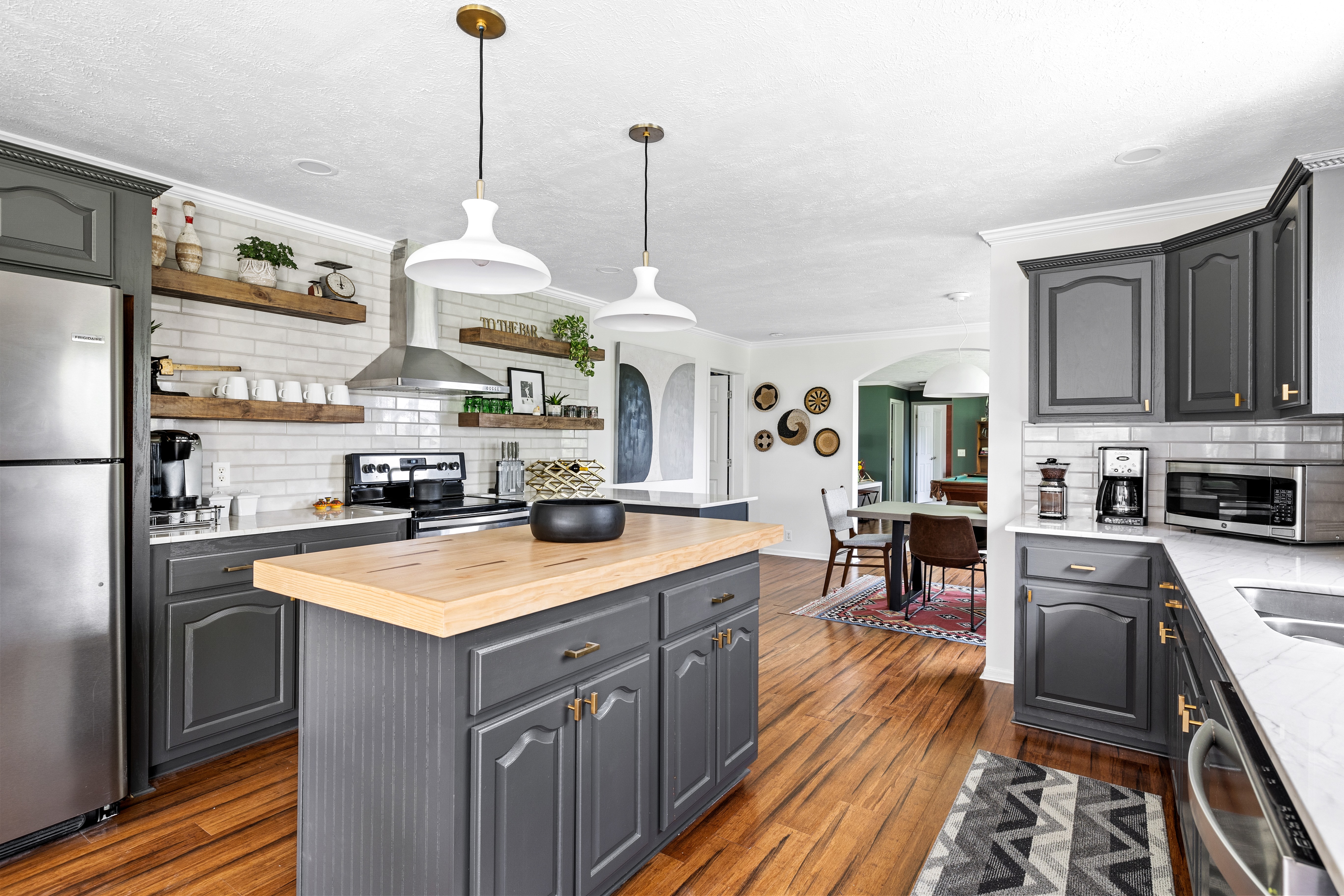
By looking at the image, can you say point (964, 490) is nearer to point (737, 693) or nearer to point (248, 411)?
point (737, 693)

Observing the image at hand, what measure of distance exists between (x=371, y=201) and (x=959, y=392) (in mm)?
4501

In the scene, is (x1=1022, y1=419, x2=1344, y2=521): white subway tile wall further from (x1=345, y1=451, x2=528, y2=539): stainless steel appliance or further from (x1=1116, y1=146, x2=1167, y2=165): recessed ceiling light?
(x1=345, y1=451, x2=528, y2=539): stainless steel appliance

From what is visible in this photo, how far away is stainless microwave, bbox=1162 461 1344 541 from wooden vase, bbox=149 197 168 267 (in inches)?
175

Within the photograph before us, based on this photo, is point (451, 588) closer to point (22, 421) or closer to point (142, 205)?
point (22, 421)

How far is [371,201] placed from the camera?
3395 mm

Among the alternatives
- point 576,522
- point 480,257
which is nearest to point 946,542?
point 576,522

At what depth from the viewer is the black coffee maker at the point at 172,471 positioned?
2906mm

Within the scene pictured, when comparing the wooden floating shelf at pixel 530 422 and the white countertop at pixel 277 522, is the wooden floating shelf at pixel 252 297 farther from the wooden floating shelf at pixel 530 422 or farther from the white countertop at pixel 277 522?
the white countertop at pixel 277 522

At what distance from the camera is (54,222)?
237 centimetres

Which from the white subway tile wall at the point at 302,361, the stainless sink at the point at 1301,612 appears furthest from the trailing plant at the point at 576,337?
the stainless sink at the point at 1301,612

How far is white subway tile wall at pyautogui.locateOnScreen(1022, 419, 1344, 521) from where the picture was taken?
10.2 ft

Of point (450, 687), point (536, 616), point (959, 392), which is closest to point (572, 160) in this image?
point (536, 616)

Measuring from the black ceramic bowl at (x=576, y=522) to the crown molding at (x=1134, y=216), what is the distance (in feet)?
9.20

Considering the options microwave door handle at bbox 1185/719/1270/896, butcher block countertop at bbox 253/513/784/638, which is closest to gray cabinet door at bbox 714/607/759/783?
butcher block countertop at bbox 253/513/784/638
